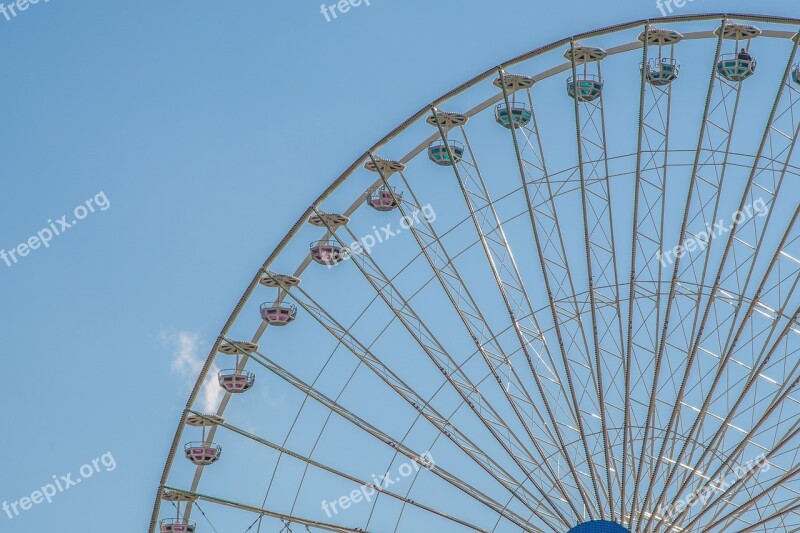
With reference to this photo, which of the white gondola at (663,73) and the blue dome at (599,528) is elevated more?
the white gondola at (663,73)

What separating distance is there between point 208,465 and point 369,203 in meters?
10.2

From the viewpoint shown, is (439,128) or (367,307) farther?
(367,307)

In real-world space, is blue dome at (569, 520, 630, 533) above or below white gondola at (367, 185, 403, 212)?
below

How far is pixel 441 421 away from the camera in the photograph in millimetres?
46156

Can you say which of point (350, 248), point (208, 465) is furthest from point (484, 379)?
point (208, 465)

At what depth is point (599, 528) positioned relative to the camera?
1663 inches

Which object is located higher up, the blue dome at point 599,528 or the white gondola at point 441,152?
the white gondola at point 441,152

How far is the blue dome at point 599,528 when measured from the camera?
1655 inches

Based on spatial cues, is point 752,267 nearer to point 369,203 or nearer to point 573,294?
point 573,294

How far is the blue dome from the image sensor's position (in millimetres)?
42031

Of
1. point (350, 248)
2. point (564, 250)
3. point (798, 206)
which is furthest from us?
point (350, 248)

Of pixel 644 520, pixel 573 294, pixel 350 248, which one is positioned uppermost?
pixel 350 248

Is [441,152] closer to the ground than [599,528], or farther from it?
farther from it

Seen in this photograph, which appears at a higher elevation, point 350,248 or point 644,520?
point 350,248
